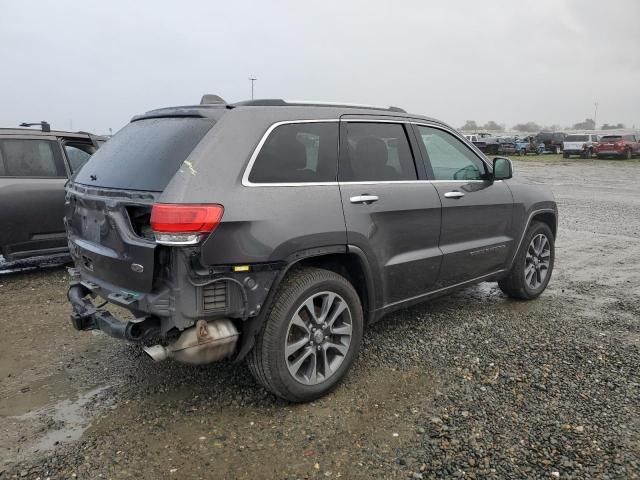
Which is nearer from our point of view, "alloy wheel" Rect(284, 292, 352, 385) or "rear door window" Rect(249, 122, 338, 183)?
"rear door window" Rect(249, 122, 338, 183)

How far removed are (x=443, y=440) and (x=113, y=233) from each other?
217cm

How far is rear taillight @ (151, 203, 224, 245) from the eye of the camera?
273cm

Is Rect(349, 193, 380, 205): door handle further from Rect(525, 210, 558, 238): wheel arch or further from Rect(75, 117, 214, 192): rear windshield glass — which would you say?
Rect(525, 210, 558, 238): wheel arch

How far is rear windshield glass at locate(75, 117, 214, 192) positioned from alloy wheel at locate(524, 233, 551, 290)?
353 cm

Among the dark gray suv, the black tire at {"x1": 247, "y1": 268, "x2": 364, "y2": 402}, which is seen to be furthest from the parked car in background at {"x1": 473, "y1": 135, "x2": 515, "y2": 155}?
the black tire at {"x1": 247, "y1": 268, "x2": 364, "y2": 402}

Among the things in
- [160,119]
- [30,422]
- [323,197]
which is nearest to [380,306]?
[323,197]

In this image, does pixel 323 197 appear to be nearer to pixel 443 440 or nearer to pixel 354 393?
pixel 354 393

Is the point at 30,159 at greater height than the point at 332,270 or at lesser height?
greater

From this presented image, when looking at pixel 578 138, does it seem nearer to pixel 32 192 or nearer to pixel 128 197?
pixel 32 192

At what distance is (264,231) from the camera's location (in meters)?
2.95

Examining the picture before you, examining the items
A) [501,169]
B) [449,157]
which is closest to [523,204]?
[501,169]

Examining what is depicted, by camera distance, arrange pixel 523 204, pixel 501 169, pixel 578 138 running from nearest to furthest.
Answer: pixel 501 169, pixel 523 204, pixel 578 138

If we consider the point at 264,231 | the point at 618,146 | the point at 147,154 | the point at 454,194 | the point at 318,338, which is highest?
the point at 618,146

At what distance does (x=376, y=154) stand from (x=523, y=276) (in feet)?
7.48
